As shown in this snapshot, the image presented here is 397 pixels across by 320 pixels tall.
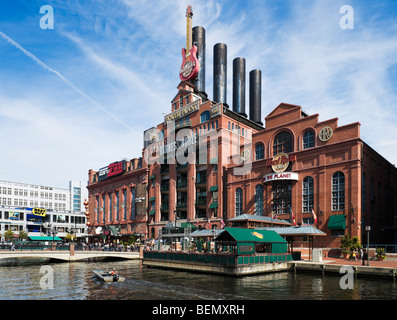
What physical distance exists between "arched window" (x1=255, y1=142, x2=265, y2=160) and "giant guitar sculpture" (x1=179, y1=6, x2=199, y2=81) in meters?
27.4

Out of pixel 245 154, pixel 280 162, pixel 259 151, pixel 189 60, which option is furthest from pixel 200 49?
pixel 280 162

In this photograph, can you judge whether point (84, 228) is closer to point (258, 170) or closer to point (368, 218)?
point (258, 170)

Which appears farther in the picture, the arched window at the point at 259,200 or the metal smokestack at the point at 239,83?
the metal smokestack at the point at 239,83

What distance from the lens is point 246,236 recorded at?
42406mm

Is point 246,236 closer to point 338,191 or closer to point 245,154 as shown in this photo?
point 338,191

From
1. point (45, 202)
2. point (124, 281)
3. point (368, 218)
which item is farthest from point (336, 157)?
point (45, 202)

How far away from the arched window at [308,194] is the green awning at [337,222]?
15.6 feet

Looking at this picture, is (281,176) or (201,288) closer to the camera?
(201,288)

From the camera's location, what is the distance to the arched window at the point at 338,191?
54.6 metres

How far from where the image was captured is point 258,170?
6662 cm

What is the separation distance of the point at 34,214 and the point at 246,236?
109m

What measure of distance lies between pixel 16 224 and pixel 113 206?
42796 mm

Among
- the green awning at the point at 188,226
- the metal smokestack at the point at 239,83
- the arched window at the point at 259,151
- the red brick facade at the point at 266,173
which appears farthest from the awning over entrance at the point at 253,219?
the metal smokestack at the point at 239,83

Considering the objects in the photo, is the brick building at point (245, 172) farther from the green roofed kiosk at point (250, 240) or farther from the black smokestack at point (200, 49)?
the green roofed kiosk at point (250, 240)
